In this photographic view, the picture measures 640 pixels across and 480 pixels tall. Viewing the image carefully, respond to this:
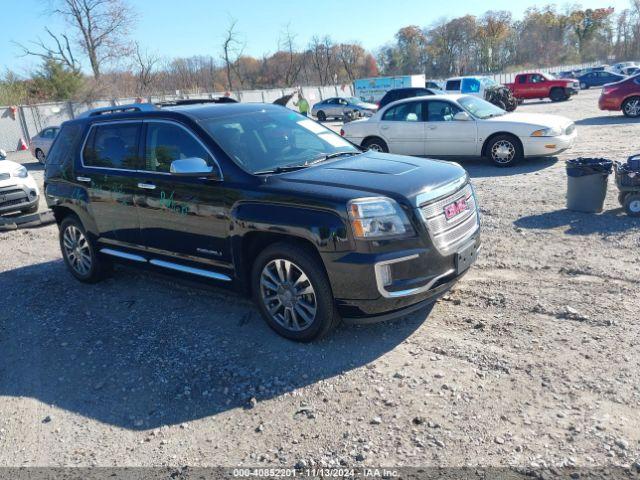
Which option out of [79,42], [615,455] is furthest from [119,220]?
[79,42]

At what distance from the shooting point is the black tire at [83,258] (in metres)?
6.01

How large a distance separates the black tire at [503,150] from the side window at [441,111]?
111cm

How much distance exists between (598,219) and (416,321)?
381 centimetres

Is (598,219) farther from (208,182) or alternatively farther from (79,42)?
(79,42)

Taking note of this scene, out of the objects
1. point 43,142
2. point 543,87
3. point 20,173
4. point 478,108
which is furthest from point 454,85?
point 20,173

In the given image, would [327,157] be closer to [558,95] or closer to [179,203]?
[179,203]

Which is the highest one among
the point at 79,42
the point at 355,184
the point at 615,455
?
the point at 79,42

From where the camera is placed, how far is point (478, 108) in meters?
12.0

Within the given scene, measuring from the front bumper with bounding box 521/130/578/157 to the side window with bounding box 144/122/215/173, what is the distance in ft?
27.5

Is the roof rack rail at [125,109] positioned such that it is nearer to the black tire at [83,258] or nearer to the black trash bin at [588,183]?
the black tire at [83,258]

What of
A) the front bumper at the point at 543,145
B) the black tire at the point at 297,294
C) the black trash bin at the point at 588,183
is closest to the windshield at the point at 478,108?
the front bumper at the point at 543,145

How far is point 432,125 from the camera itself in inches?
476

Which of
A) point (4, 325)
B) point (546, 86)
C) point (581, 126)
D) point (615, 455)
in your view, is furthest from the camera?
→ point (546, 86)

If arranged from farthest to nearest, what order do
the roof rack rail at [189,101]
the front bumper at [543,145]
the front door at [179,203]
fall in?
the front bumper at [543,145] < the roof rack rail at [189,101] < the front door at [179,203]
